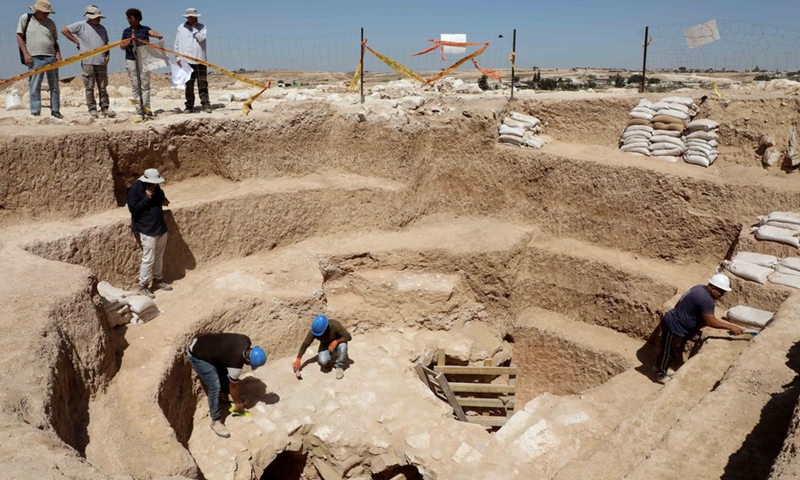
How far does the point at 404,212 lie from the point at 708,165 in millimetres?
5832

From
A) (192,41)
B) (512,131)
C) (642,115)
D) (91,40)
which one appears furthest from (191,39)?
(642,115)

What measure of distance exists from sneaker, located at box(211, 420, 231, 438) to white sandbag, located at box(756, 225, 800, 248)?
27.5 feet

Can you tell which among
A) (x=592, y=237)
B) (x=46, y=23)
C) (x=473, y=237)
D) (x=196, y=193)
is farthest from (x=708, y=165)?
(x=46, y=23)

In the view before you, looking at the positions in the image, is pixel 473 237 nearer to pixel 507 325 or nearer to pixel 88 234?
pixel 507 325

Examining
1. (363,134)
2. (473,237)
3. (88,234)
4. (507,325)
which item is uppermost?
(363,134)

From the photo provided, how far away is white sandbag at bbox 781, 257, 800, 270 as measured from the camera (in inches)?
324

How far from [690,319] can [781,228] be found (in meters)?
2.68

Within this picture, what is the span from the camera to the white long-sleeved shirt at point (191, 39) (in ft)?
34.9

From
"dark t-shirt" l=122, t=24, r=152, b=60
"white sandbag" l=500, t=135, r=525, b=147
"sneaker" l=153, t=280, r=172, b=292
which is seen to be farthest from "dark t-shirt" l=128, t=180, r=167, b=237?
"white sandbag" l=500, t=135, r=525, b=147

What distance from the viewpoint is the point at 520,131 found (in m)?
11.7

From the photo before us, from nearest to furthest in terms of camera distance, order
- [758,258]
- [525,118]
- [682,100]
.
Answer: [758,258] → [682,100] → [525,118]

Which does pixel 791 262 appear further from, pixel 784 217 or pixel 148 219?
pixel 148 219

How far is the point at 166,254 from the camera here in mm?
9289

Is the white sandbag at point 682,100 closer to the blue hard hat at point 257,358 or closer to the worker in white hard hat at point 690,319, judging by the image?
the worker in white hard hat at point 690,319
